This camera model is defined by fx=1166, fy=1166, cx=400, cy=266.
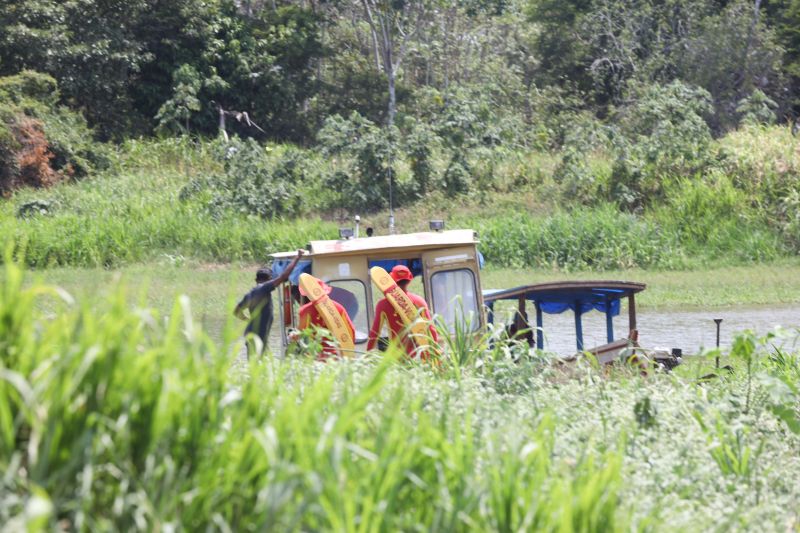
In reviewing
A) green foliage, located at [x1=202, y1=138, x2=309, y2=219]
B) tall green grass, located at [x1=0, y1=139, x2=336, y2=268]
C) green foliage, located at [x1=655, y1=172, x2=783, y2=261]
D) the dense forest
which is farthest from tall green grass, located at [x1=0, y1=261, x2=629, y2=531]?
green foliage, located at [x1=202, y1=138, x2=309, y2=219]

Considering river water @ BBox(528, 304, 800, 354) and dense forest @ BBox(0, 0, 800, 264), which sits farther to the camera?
dense forest @ BBox(0, 0, 800, 264)

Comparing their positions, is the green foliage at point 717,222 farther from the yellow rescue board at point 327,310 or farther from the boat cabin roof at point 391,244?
the yellow rescue board at point 327,310

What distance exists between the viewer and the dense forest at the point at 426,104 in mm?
24609

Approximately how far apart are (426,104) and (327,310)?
2609 centimetres

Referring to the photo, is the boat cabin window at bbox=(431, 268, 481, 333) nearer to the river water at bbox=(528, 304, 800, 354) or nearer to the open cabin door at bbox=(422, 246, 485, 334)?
the open cabin door at bbox=(422, 246, 485, 334)

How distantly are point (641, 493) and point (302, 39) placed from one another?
29.6 metres

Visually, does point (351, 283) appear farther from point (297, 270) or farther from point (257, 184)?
point (257, 184)

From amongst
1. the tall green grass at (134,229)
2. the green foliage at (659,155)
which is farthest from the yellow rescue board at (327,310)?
the green foliage at (659,155)

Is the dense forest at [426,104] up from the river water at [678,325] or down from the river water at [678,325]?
up

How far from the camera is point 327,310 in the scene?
9.28 metres

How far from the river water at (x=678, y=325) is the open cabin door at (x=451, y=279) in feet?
13.7

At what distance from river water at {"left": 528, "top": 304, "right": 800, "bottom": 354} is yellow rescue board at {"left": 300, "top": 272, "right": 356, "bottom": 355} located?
20.3ft

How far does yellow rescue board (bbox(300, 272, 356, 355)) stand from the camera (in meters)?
9.22

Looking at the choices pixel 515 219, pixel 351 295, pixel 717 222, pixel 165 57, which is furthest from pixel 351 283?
pixel 165 57
